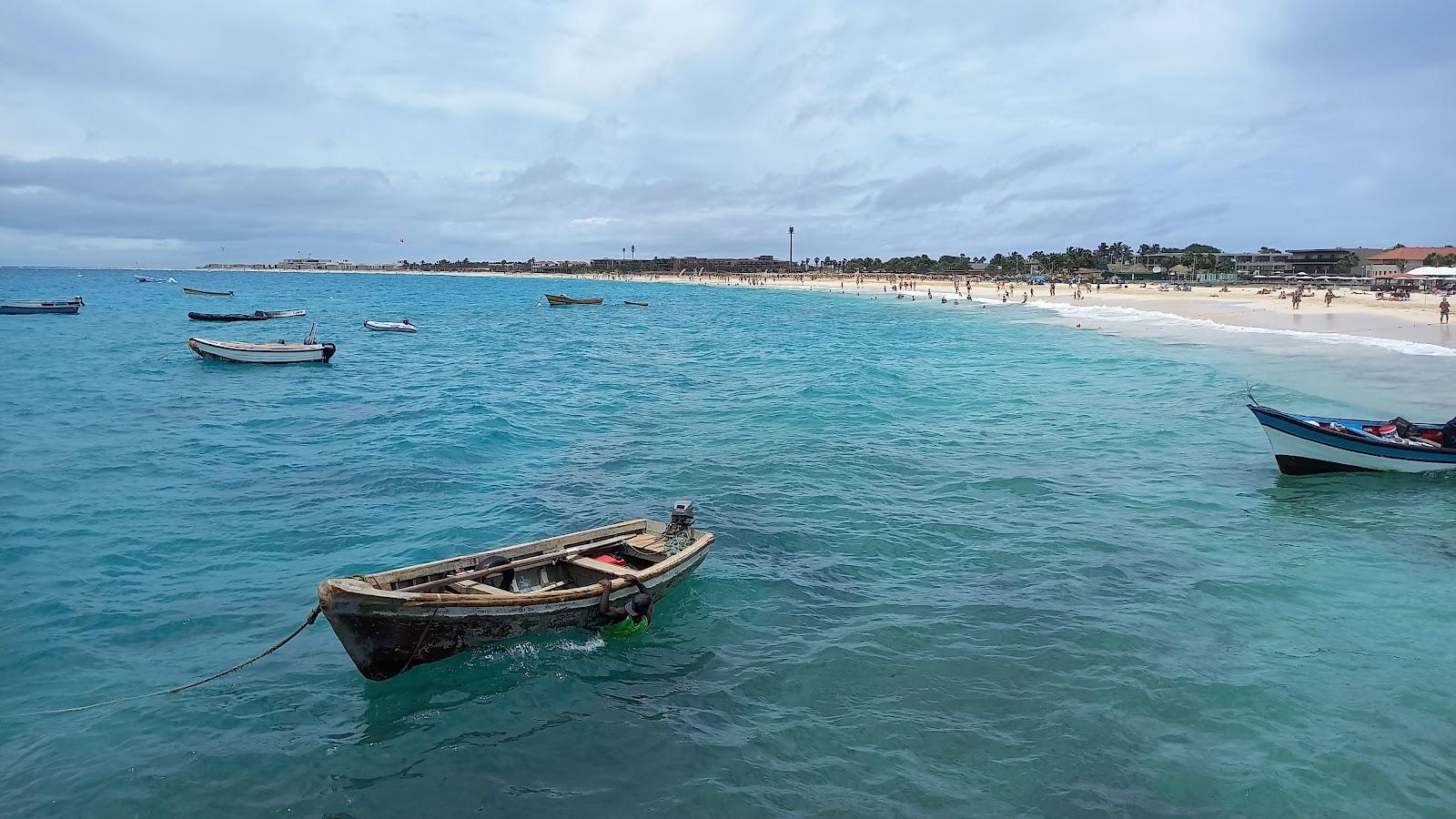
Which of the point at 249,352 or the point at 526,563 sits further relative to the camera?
the point at 249,352

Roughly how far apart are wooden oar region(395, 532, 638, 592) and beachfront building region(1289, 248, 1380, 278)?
141 m

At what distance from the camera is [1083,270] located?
158 meters

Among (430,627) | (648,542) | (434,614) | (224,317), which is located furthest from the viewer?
(224,317)

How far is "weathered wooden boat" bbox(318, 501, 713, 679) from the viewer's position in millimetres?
9352

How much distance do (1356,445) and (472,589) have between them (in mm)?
18821

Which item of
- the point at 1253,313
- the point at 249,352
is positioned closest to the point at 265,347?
the point at 249,352

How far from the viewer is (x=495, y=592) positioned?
1049cm

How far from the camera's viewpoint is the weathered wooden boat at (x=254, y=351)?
40.2 metres

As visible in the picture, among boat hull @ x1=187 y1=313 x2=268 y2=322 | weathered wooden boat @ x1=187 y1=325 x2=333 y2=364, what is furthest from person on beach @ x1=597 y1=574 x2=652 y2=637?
boat hull @ x1=187 y1=313 x2=268 y2=322

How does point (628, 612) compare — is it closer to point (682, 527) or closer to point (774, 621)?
point (774, 621)

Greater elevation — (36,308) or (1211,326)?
(36,308)

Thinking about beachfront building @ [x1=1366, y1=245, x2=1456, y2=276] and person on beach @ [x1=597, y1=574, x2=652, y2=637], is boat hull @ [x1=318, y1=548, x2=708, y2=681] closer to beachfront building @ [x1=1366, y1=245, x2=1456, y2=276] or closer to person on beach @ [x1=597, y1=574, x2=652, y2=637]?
person on beach @ [x1=597, y1=574, x2=652, y2=637]

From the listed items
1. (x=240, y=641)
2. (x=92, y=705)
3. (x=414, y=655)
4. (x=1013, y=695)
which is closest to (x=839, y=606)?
(x=1013, y=695)

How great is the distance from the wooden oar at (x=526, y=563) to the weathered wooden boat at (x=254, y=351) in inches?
1355
